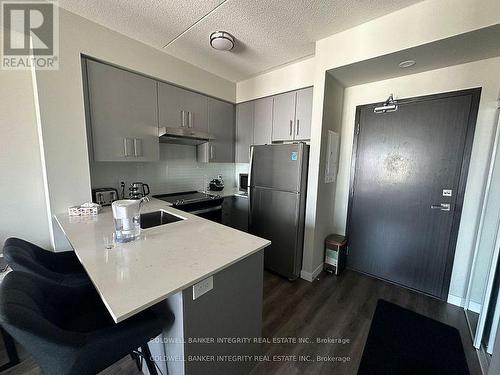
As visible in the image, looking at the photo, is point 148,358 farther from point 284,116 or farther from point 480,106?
point 480,106

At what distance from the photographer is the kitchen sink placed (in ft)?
6.57

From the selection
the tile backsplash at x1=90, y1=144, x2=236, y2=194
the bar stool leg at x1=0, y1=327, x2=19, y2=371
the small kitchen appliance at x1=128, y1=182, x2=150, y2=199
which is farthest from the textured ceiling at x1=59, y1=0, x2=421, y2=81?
the bar stool leg at x1=0, y1=327, x2=19, y2=371

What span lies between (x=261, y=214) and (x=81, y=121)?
6.88 feet

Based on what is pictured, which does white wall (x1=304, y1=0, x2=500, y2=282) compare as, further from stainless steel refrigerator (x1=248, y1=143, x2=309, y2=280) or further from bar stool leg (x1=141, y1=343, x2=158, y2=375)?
bar stool leg (x1=141, y1=343, x2=158, y2=375)

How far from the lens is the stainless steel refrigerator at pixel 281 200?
2.36m

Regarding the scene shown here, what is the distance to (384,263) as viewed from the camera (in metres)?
2.51

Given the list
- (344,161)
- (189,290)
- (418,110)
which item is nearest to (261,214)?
(344,161)

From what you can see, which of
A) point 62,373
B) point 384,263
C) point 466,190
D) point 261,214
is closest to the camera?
point 62,373

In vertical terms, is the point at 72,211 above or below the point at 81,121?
below

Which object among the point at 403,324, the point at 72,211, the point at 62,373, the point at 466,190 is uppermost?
the point at 466,190

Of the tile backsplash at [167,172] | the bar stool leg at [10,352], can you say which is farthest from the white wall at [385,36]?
the bar stool leg at [10,352]

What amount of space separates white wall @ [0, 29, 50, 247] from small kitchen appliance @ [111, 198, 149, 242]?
1340 millimetres

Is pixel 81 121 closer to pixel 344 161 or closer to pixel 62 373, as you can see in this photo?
pixel 62 373

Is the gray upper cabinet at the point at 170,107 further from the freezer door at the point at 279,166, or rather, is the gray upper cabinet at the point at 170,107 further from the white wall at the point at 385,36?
the white wall at the point at 385,36
